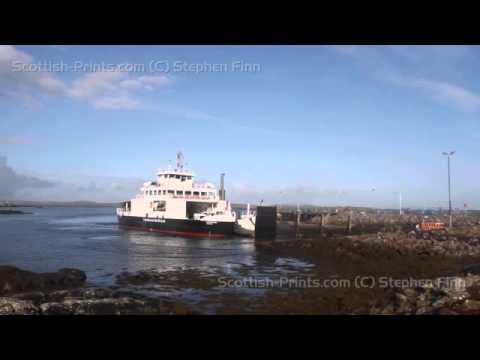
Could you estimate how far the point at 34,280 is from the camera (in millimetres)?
13438

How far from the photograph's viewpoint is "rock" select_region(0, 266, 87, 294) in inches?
504

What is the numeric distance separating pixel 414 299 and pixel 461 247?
565 inches

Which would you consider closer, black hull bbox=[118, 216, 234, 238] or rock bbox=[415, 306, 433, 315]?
rock bbox=[415, 306, 433, 315]

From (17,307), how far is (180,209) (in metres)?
27.1

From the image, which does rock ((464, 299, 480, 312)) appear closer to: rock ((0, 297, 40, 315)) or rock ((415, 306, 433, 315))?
rock ((415, 306, 433, 315))

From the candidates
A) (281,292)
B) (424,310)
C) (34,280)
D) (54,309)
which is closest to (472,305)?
(424,310)

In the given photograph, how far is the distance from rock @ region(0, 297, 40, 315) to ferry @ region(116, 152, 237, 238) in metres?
24.1

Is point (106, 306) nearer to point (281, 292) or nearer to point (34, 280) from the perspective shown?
point (34, 280)

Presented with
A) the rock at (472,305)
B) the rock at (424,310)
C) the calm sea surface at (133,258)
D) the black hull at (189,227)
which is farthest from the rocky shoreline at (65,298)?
the black hull at (189,227)

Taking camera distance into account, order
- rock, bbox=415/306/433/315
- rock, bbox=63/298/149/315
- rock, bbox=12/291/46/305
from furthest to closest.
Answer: rock, bbox=12/291/46/305 < rock, bbox=63/298/149/315 < rock, bbox=415/306/433/315

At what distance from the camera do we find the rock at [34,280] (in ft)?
42.0

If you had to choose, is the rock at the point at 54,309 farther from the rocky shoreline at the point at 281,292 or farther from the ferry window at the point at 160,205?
the ferry window at the point at 160,205

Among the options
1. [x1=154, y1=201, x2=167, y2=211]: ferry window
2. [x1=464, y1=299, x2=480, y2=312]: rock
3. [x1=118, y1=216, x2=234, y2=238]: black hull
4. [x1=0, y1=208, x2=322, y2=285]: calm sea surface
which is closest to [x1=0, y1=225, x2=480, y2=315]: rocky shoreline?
[x1=464, y1=299, x2=480, y2=312]: rock
